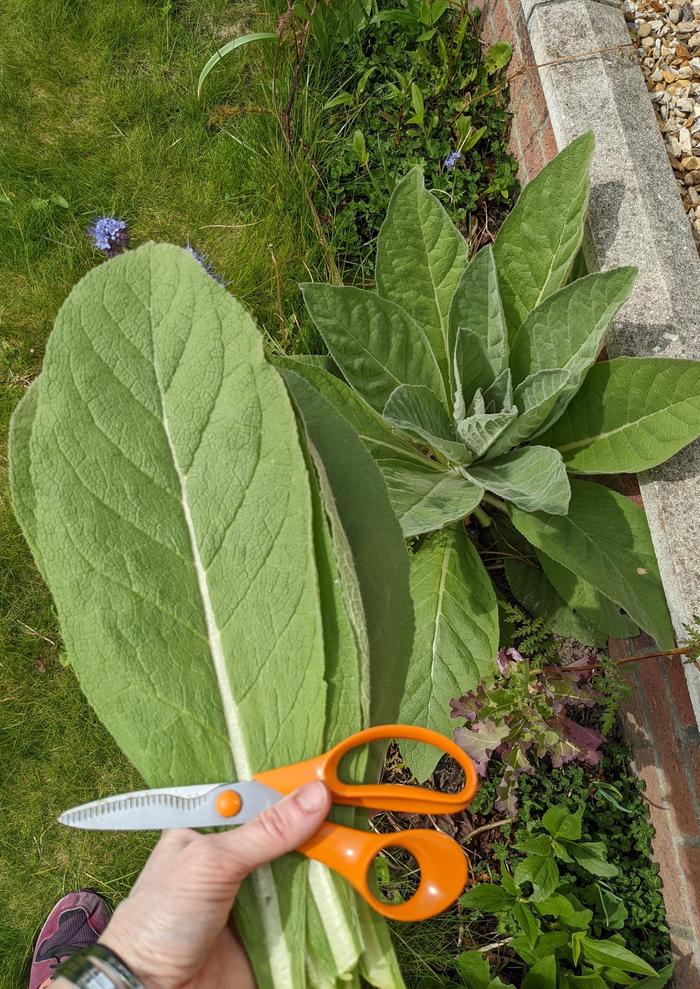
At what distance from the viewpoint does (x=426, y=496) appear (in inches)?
61.9

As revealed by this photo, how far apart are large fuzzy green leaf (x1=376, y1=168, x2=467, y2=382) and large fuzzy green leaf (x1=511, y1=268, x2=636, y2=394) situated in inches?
8.3

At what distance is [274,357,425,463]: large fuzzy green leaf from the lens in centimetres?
173

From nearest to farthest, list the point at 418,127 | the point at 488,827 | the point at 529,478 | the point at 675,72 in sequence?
the point at 529,478 → the point at 488,827 → the point at 675,72 → the point at 418,127

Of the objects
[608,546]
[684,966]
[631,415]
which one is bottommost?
[684,966]

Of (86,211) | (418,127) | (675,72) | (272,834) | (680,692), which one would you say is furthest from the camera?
(86,211)

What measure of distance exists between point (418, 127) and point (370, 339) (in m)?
0.98

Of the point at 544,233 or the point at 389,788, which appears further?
the point at 544,233

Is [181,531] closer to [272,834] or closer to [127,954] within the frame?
[272,834]

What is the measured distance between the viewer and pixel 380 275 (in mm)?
1795

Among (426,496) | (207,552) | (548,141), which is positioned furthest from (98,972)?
(548,141)

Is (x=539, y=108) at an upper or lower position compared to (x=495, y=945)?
upper

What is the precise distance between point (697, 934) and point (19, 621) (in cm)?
175

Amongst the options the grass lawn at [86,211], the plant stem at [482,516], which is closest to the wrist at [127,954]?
the grass lawn at [86,211]

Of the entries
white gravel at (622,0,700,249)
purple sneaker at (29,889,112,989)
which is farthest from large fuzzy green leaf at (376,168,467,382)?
purple sneaker at (29,889,112,989)
